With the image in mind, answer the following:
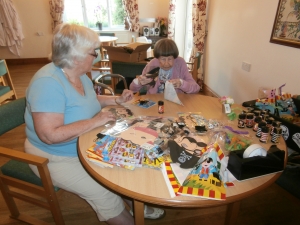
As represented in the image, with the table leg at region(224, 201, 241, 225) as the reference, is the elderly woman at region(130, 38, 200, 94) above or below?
above

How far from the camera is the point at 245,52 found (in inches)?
109

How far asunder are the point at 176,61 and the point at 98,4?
191 inches

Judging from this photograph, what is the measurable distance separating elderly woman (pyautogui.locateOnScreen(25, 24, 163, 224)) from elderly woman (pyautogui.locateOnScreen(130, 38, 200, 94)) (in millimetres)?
646

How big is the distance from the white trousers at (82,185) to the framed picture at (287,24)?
2.11 metres

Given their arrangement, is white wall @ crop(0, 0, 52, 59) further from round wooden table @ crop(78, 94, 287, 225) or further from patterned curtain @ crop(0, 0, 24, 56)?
round wooden table @ crop(78, 94, 287, 225)

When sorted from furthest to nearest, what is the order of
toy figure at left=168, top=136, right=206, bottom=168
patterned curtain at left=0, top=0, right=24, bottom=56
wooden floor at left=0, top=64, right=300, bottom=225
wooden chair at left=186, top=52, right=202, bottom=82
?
patterned curtain at left=0, top=0, right=24, bottom=56
wooden chair at left=186, top=52, right=202, bottom=82
wooden floor at left=0, top=64, right=300, bottom=225
toy figure at left=168, top=136, right=206, bottom=168

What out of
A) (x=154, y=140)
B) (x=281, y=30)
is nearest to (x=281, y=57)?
(x=281, y=30)

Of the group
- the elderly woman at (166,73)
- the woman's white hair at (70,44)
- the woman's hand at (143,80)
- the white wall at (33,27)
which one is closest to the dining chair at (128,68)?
the elderly woman at (166,73)

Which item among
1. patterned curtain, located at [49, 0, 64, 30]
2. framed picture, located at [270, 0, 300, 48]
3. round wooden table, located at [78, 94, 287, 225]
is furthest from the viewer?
patterned curtain, located at [49, 0, 64, 30]

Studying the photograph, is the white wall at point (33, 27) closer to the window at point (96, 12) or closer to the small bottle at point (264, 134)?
the window at point (96, 12)

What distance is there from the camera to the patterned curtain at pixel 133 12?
18.0 ft

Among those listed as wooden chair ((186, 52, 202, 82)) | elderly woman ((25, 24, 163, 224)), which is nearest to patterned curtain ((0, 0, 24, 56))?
wooden chair ((186, 52, 202, 82))

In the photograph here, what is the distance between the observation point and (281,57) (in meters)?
2.17

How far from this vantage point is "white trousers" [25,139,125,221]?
1133 millimetres
